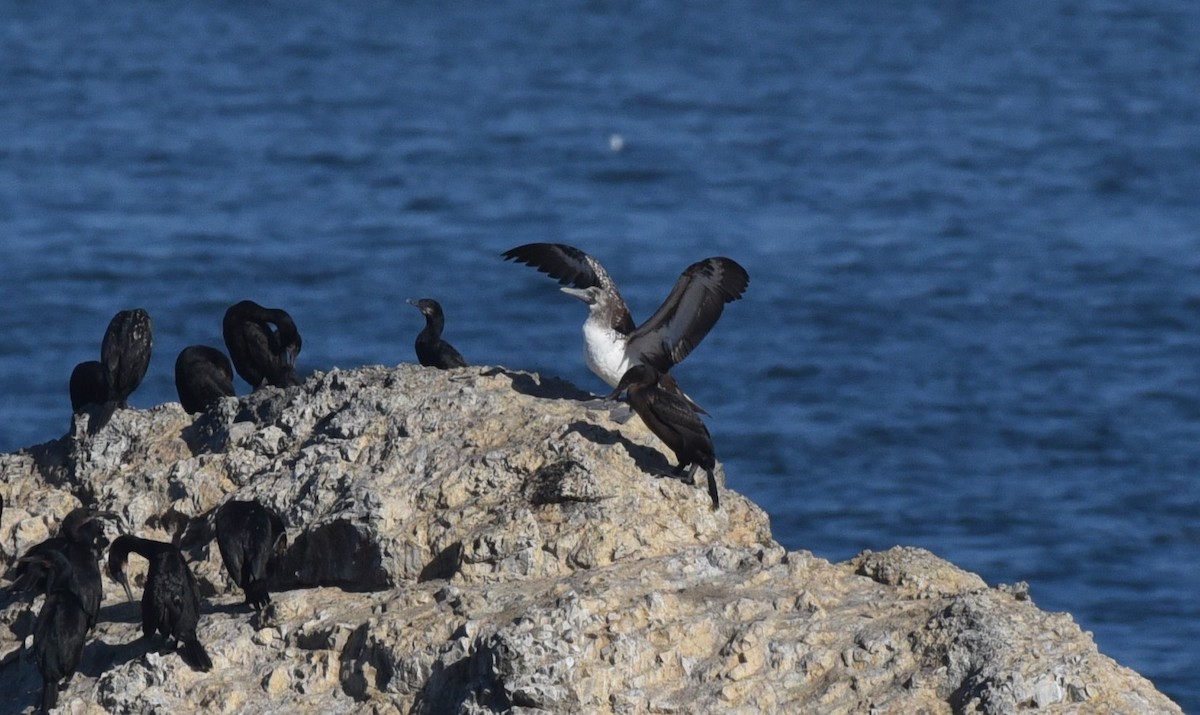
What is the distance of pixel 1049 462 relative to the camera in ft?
83.7

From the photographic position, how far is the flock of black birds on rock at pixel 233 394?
396 inches

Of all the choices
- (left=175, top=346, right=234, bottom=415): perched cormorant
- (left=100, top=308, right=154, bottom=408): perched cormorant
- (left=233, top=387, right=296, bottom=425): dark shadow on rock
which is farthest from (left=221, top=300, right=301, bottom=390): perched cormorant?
(left=233, top=387, right=296, bottom=425): dark shadow on rock

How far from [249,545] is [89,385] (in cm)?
305

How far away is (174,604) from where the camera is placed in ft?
32.7

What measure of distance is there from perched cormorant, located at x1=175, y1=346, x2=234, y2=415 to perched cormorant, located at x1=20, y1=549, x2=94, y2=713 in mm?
2394

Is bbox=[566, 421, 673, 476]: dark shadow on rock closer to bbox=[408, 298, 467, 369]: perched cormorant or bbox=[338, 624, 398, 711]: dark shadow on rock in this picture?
bbox=[338, 624, 398, 711]: dark shadow on rock

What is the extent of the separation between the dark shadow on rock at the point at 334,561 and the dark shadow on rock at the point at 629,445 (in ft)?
3.96

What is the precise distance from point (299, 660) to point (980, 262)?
2471 centimetres

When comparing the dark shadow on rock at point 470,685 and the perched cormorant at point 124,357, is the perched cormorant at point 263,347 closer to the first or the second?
the perched cormorant at point 124,357

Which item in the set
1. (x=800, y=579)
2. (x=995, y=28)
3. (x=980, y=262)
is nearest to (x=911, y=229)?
(x=980, y=262)

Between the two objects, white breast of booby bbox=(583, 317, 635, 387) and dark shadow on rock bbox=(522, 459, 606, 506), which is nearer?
dark shadow on rock bbox=(522, 459, 606, 506)

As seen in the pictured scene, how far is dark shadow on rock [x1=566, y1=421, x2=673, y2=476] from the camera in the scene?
36.0 ft

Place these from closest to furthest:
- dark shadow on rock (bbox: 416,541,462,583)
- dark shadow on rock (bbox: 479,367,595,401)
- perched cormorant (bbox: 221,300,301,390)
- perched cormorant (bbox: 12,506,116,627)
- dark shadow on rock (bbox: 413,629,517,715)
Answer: dark shadow on rock (bbox: 413,629,517,715) < dark shadow on rock (bbox: 416,541,462,583) < perched cormorant (bbox: 12,506,116,627) < dark shadow on rock (bbox: 479,367,595,401) < perched cormorant (bbox: 221,300,301,390)

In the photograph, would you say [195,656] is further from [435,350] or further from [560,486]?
[435,350]
